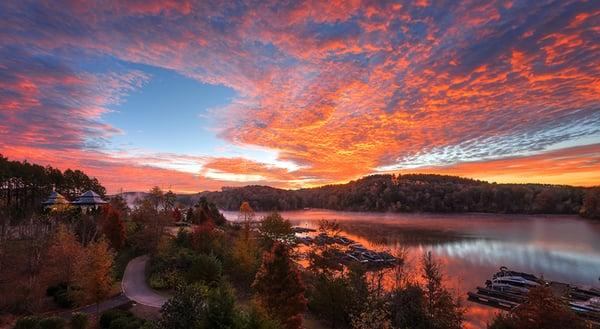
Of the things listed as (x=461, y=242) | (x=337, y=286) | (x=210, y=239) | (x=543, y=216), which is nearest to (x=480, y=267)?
(x=461, y=242)

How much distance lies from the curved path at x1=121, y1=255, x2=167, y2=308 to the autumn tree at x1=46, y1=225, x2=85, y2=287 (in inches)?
178

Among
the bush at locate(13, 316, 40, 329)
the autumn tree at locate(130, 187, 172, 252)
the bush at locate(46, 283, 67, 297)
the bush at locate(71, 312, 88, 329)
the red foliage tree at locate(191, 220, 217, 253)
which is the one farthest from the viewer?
the autumn tree at locate(130, 187, 172, 252)

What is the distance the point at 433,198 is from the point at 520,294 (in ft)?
346

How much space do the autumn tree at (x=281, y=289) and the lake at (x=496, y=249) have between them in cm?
1709

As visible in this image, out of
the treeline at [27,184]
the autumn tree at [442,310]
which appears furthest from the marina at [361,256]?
the treeline at [27,184]

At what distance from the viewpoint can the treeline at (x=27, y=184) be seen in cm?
5958

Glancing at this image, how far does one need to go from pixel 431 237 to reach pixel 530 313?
56.4m

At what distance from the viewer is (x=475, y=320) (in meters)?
31.6

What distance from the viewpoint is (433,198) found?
456ft

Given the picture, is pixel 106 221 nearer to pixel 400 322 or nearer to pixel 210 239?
pixel 210 239

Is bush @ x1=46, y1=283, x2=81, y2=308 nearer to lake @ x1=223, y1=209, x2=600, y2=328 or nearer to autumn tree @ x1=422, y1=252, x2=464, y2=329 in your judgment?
autumn tree @ x1=422, y1=252, x2=464, y2=329

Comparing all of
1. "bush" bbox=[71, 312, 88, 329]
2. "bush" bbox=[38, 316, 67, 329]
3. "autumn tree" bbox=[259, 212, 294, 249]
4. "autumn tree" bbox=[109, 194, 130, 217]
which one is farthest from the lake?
"autumn tree" bbox=[109, 194, 130, 217]

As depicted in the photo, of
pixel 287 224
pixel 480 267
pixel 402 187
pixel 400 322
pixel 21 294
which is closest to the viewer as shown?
pixel 400 322

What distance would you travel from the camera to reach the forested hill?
11762cm
